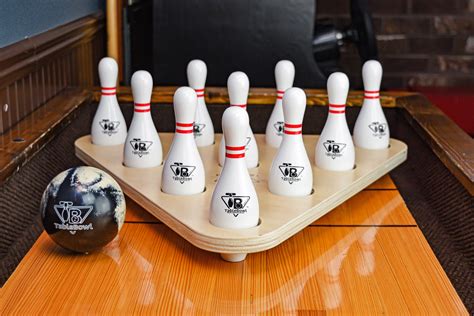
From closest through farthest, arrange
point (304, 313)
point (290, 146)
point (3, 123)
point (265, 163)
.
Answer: point (304, 313), point (290, 146), point (3, 123), point (265, 163)

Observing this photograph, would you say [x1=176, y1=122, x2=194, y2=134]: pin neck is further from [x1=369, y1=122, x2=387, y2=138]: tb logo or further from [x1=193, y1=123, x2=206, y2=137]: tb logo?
[x1=369, y1=122, x2=387, y2=138]: tb logo

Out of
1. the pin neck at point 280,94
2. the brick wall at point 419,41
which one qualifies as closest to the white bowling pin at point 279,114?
the pin neck at point 280,94

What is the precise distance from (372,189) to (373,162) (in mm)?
70

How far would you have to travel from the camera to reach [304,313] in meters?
1.26

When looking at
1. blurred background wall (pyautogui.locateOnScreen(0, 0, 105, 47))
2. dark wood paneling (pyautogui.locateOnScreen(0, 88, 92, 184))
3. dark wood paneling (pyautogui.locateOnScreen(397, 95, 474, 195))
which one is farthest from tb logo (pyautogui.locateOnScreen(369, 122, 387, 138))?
blurred background wall (pyautogui.locateOnScreen(0, 0, 105, 47))

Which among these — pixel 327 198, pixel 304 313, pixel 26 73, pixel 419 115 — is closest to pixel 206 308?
pixel 304 313

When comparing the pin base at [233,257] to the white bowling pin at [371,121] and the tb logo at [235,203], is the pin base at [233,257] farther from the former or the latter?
the white bowling pin at [371,121]

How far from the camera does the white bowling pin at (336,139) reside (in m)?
1.85

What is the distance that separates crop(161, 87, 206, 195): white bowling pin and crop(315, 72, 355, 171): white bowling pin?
351 mm

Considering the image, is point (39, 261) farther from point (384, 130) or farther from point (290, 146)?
point (384, 130)

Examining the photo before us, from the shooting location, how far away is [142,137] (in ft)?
6.07

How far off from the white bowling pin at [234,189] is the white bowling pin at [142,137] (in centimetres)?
40

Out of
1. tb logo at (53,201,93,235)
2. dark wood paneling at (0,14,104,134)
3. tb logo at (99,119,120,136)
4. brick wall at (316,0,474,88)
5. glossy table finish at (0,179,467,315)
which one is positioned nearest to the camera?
glossy table finish at (0,179,467,315)

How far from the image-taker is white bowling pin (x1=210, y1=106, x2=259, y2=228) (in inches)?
57.0
